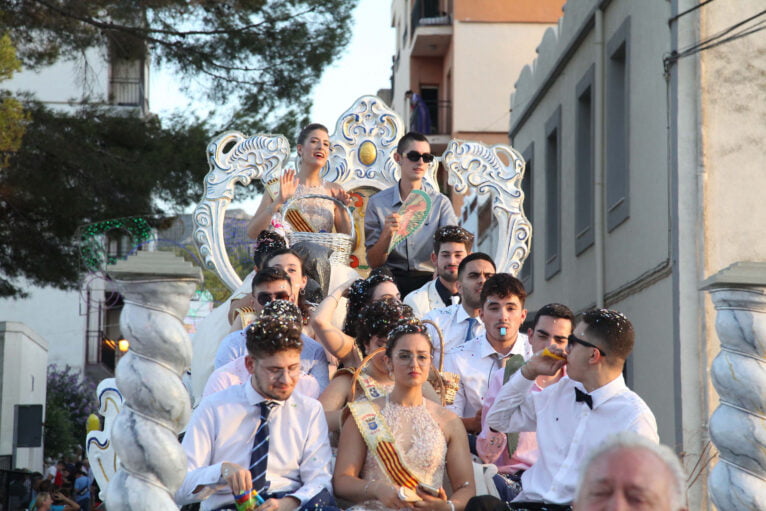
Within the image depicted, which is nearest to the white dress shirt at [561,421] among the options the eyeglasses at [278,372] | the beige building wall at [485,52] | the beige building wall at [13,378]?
the eyeglasses at [278,372]

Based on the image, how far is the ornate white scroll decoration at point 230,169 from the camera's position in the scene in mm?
11320

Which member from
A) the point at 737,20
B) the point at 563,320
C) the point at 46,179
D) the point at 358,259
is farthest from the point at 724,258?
the point at 46,179

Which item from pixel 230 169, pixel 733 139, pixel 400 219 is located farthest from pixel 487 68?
pixel 400 219

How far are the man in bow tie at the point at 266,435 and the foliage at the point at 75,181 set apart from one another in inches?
493

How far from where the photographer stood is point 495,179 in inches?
456

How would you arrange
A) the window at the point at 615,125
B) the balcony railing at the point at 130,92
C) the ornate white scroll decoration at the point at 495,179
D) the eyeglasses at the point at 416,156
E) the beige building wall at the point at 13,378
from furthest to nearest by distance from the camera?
the balcony railing at the point at 130,92, the beige building wall at the point at 13,378, the window at the point at 615,125, the ornate white scroll decoration at the point at 495,179, the eyeglasses at the point at 416,156

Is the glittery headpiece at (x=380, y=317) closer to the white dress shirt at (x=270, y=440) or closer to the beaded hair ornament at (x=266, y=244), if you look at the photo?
the white dress shirt at (x=270, y=440)

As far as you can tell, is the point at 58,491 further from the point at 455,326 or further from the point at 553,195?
the point at 455,326

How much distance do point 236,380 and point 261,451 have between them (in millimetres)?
821

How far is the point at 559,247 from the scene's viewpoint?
773 inches

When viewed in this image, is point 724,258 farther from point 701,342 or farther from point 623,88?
point 623,88

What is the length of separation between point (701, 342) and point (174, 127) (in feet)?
31.7

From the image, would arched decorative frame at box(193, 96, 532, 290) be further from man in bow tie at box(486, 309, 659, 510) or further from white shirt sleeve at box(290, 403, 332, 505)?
man in bow tie at box(486, 309, 659, 510)

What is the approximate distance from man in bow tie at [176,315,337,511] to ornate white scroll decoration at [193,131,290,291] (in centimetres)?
493
